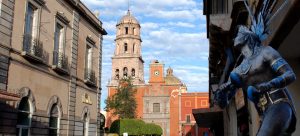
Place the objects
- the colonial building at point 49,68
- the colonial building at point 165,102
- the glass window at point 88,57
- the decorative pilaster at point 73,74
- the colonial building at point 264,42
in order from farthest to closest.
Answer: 1. the colonial building at point 165,102
2. the glass window at point 88,57
3. the decorative pilaster at point 73,74
4. the colonial building at point 49,68
5. the colonial building at point 264,42

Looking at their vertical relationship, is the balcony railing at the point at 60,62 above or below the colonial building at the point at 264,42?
above

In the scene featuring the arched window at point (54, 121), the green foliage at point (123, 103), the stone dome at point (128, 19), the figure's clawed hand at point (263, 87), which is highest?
the stone dome at point (128, 19)

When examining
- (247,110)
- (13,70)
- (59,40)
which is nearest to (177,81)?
(59,40)

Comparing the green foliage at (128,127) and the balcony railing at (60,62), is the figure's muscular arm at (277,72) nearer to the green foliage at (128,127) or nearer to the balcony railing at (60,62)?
the balcony railing at (60,62)

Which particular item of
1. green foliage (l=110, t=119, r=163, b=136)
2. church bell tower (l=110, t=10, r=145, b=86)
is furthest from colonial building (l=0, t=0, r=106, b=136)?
church bell tower (l=110, t=10, r=145, b=86)

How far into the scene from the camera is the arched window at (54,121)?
64.6ft

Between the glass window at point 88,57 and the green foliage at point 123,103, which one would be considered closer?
the glass window at point 88,57

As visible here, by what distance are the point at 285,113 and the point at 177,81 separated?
70554 millimetres

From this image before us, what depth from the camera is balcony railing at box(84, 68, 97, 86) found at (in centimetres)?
2466

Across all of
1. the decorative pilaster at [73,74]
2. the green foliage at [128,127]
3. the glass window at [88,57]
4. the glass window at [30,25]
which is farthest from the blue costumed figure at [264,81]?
the green foliage at [128,127]

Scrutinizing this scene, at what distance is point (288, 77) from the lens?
9.63 feet

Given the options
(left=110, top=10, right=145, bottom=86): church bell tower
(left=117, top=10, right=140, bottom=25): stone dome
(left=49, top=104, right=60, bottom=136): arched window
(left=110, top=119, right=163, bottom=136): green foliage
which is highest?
(left=117, top=10, right=140, bottom=25): stone dome

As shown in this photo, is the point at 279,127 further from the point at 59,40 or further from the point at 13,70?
the point at 59,40

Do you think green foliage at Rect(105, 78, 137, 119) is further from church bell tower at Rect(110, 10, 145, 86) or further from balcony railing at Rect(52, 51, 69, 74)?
balcony railing at Rect(52, 51, 69, 74)
